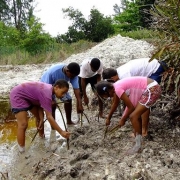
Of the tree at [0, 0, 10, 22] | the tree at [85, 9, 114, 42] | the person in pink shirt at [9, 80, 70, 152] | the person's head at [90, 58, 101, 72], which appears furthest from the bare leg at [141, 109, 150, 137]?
the tree at [0, 0, 10, 22]

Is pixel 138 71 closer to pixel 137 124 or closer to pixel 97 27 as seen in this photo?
pixel 137 124

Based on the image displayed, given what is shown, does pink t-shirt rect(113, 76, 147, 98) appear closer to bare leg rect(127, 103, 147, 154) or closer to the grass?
bare leg rect(127, 103, 147, 154)

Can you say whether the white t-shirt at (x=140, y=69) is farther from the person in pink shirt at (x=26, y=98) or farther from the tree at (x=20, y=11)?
the tree at (x=20, y=11)

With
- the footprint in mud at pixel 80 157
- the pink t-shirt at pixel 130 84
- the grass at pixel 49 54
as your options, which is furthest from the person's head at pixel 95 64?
the grass at pixel 49 54

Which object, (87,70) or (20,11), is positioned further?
(20,11)

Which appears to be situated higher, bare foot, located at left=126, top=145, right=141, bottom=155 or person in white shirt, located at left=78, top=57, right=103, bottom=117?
person in white shirt, located at left=78, top=57, right=103, bottom=117

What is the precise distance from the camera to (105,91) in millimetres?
4094

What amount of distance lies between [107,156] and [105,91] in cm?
81

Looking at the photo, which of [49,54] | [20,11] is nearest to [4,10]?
[20,11]

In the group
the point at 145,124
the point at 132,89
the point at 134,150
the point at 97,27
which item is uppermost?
the point at 97,27

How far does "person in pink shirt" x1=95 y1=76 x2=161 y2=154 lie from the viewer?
410 cm

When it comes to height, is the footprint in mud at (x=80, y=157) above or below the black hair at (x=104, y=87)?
below

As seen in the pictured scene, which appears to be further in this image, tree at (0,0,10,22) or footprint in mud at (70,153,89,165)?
tree at (0,0,10,22)

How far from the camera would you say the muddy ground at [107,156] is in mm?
3572
